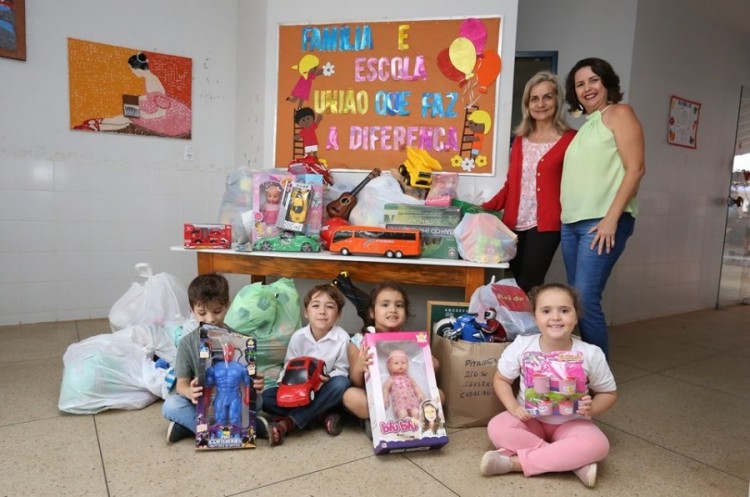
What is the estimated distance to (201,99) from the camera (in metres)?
3.50

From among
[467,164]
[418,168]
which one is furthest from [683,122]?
[418,168]

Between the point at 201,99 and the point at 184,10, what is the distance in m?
0.60

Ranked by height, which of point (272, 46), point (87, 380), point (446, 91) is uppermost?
point (272, 46)

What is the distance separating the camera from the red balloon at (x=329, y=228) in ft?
8.40

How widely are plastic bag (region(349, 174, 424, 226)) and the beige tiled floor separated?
3.79 feet

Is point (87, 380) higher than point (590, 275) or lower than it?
lower

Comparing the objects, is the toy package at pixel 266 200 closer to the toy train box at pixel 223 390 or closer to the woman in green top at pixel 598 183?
the toy train box at pixel 223 390

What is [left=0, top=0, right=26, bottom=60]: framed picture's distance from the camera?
9.56ft

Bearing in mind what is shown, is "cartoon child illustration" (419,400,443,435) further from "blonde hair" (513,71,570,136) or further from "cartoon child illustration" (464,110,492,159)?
"cartoon child illustration" (464,110,492,159)

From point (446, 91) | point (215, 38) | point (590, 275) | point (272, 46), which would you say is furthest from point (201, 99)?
point (590, 275)

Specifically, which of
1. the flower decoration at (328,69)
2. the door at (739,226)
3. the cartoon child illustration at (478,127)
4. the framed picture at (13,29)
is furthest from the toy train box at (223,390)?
the door at (739,226)

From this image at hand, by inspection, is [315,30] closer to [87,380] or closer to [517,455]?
[87,380]

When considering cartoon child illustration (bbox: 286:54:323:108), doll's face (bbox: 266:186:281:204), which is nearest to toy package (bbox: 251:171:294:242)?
doll's face (bbox: 266:186:281:204)

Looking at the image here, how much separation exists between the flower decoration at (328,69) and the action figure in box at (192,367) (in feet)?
5.48
